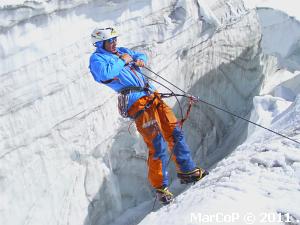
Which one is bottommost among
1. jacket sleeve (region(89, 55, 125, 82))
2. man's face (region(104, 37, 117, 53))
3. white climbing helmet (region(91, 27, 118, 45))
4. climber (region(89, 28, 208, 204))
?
climber (region(89, 28, 208, 204))

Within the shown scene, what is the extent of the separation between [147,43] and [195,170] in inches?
69.6

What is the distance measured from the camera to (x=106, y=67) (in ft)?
13.1

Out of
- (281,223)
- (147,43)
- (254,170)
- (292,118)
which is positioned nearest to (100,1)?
(147,43)

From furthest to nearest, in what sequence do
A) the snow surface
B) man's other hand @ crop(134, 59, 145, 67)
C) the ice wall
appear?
the ice wall < man's other hand @ crop(134, 59, 145, 67) < the snow surface

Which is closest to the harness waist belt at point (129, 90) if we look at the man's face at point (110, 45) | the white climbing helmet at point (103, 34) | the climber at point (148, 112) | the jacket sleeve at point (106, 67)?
the climber at point (148, 112)

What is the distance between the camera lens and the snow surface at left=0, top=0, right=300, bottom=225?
341 cm

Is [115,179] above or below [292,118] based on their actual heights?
below

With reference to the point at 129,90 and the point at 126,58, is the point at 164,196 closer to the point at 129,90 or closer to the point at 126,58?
the point at 129,90

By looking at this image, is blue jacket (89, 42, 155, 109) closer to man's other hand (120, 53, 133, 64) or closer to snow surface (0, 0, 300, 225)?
man's other hand (120, 53, 133, 64)

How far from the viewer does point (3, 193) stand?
436 centimetres

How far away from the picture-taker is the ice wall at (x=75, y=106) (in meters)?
4.39

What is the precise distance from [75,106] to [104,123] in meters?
0.39

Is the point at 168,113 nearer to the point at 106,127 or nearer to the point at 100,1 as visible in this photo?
the point at 106,127

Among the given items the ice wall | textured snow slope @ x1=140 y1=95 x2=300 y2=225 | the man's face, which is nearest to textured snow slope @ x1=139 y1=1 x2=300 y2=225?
textured snow slope @ x1=140 y1=95 x2=300 y2=225
